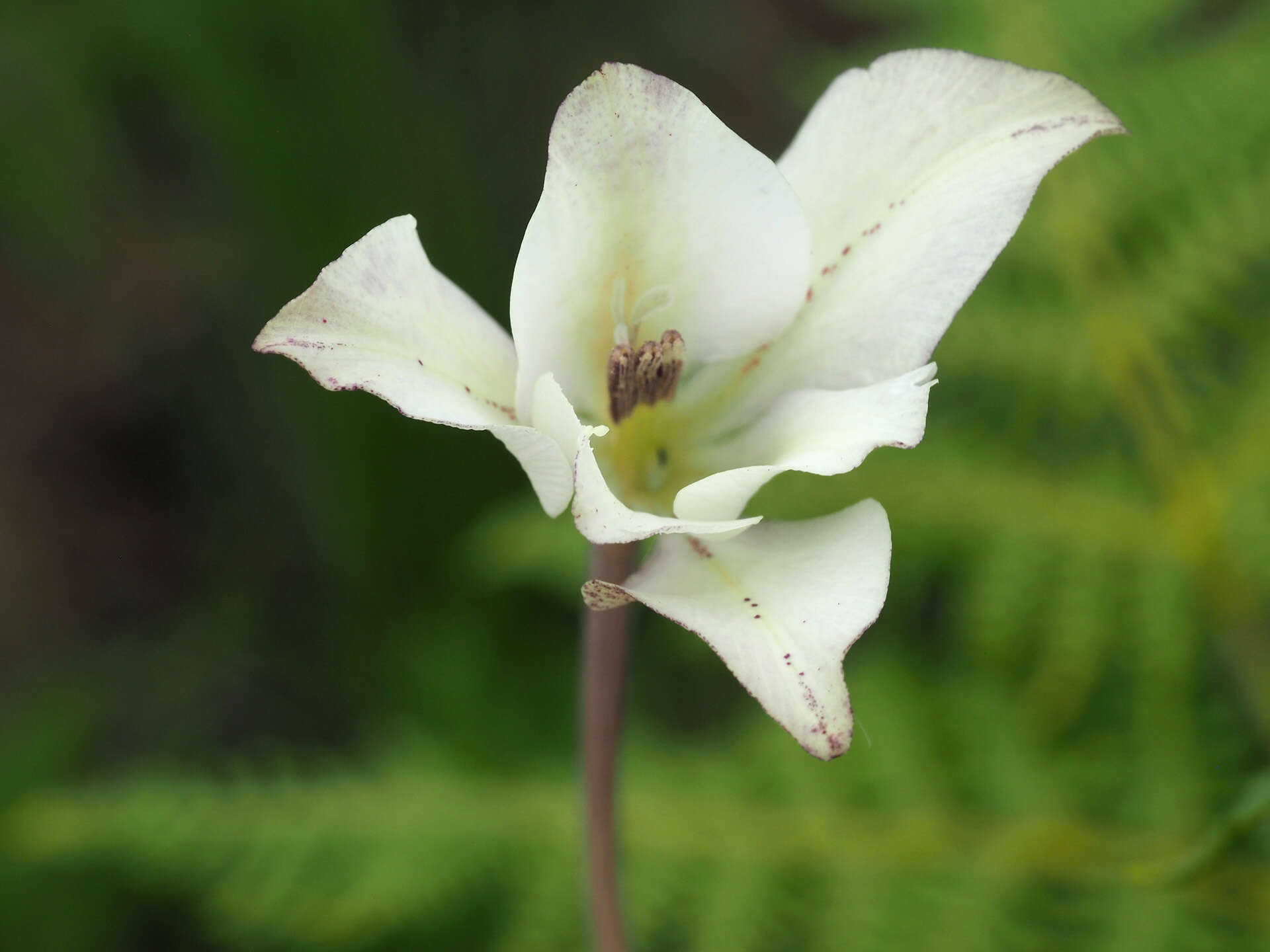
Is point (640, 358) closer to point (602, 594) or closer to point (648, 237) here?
point (648, 237)

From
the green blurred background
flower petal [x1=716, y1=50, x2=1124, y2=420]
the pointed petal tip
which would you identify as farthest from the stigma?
the green blurred background

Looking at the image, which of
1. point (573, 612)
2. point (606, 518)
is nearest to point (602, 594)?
point (606, 518)

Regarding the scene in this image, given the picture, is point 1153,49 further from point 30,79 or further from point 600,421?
point 30,79

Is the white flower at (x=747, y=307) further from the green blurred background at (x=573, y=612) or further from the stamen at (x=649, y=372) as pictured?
the green blurred background at (x=573, y=612)

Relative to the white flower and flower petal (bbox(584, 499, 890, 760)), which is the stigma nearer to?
the white flower

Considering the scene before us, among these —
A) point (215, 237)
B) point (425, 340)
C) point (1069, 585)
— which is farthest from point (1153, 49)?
point (215, 237)

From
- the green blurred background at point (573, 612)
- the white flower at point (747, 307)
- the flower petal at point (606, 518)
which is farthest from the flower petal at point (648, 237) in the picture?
the green blurred background at point (573, 612)

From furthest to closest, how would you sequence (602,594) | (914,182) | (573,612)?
(573,612)
(914,182)
(602,594)
